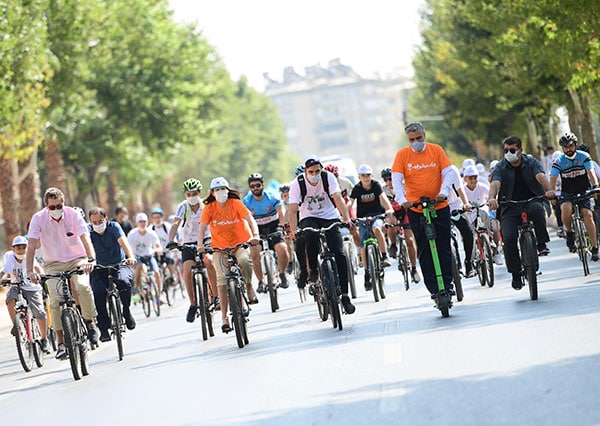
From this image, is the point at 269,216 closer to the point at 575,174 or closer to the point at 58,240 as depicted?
the point at 575,174

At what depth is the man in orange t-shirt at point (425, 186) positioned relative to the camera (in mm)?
13805

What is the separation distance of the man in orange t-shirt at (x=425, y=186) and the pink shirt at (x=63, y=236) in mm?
3194

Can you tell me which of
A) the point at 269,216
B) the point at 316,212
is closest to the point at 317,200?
the point at 316,212

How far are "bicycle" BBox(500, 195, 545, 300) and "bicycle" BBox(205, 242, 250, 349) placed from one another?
9.25 ft

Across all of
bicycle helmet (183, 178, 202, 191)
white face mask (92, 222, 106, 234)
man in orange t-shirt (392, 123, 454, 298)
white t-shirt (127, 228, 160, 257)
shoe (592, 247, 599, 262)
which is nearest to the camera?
man in orange t-shirt (392, 123, 454, 298)

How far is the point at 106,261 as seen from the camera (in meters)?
16.0

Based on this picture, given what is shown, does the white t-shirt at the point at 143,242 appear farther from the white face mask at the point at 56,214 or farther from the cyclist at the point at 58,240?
the white face mask at the point at 56,214

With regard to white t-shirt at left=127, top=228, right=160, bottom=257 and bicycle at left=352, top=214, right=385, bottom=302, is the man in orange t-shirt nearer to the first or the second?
bicycle at left=352, top=214, right=385, bottom=302

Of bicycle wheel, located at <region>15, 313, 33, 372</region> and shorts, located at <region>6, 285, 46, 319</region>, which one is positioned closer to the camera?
bicycle wheel, located at <region>15, 313, 33, 372</region>

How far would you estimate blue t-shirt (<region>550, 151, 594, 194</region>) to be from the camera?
60.6ft

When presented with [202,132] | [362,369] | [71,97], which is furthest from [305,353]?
[202,132]

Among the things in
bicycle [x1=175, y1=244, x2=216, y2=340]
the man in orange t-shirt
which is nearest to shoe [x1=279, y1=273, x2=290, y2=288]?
bicycle [x1=175, y1=244, x2=216, y2=340]

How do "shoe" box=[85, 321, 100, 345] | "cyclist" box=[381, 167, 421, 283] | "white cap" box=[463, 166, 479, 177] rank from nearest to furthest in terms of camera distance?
1. "shoe" box=[85, 321, 100, 345]
2. "cyclist" box=[381, 167, 421, 283]
3. "white cap" box=[463, 166, 479, 177]

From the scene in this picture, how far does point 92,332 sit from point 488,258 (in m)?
5.35
